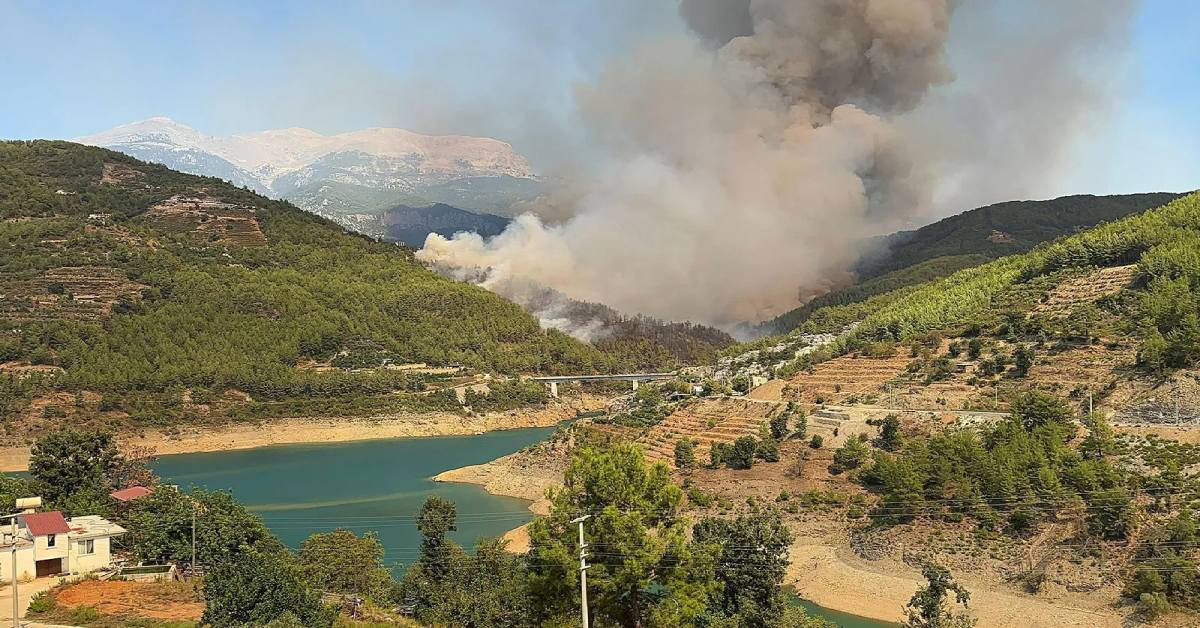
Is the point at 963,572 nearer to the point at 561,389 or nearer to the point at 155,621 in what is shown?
the point at 155,621

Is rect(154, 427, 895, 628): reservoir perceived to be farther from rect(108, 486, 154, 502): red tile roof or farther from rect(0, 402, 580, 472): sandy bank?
rect(108, 486, 154, 502): red tile roof

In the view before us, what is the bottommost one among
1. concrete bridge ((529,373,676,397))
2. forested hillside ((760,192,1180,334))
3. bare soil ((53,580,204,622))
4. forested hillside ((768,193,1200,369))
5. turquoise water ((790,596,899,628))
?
turquoise water ((790,596,899,628))

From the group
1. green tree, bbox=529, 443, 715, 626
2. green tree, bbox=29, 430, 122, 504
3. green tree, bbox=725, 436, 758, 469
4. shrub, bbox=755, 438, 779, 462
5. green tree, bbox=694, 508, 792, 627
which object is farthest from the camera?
green tree, bbox=725, 436, 758, 469

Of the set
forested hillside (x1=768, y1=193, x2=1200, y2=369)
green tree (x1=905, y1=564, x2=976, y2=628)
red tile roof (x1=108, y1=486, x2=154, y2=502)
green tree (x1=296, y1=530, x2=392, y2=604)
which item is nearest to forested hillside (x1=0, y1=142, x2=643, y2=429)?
red tile roof (x1=108, y1=486, x2=154, y2=502)

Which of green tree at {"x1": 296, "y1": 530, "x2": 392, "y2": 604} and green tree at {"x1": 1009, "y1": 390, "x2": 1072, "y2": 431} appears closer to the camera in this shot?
green tree at {"x1": 296, "y1": 530, "x2": 392, "y2": 604}

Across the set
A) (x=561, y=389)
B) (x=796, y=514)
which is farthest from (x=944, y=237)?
(x=796, y=514)

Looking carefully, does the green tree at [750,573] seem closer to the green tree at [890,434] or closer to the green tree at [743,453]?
the green tree at [890,434]

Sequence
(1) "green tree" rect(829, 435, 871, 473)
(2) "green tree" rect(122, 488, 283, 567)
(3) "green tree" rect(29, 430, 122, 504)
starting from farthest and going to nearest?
(1) "green tree" rect(829, 435, 871, 473) → (3) "green tree" rect(29, 430, 122, 504) → (2) "green tree" rect(122, 488, 283, 567)
